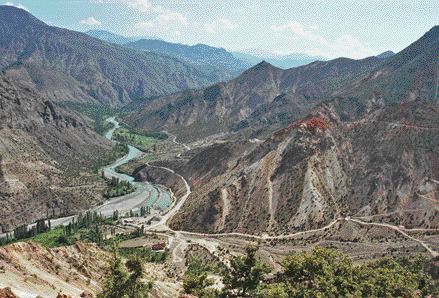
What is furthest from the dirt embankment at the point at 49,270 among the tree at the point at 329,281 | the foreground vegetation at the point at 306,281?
the tree at the point at 329,281

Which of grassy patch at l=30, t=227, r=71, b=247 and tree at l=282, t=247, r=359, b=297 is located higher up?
tree at l=282, t=247, r=359, b=297

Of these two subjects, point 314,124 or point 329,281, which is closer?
point 329,281

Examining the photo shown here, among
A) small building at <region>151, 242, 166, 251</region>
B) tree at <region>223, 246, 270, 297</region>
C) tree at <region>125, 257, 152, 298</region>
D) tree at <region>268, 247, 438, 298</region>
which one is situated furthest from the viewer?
small building at <region>151, 242, 166, 251</region>

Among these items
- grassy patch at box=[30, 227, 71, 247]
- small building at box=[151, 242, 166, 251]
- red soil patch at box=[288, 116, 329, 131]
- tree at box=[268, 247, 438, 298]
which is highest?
red soil patch at box=[288, 116, 329, 131]

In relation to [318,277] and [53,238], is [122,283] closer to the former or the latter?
[318,277]

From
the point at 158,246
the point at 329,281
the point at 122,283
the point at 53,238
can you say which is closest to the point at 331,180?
the point at 158,246

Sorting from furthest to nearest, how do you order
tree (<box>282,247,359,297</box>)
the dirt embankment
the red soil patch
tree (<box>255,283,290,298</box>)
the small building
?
1. the red soil patch
2. the small building
3. tree (<box>282,247,359,297</box>)
4. tree (<box>255,283,290,298</box>)
5. the dirt embankment

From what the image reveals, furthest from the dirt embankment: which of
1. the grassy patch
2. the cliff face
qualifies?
the cliff face

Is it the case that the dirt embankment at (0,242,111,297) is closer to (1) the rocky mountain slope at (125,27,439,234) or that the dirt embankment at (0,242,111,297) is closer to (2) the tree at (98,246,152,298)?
(2) the tree at (98,246,152,298)

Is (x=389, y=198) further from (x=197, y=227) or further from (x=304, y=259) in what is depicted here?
(x=304, y=259)

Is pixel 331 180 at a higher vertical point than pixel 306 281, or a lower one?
higher

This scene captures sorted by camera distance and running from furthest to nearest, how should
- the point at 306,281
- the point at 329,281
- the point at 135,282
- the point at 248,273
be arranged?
the point at 306,281, the point at 329,281, the point at 248,273, the point at 135,282

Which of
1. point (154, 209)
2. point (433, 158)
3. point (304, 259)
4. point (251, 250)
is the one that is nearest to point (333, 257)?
point (304, 259)

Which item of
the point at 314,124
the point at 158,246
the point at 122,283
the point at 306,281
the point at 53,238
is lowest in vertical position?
the point at 53,238
